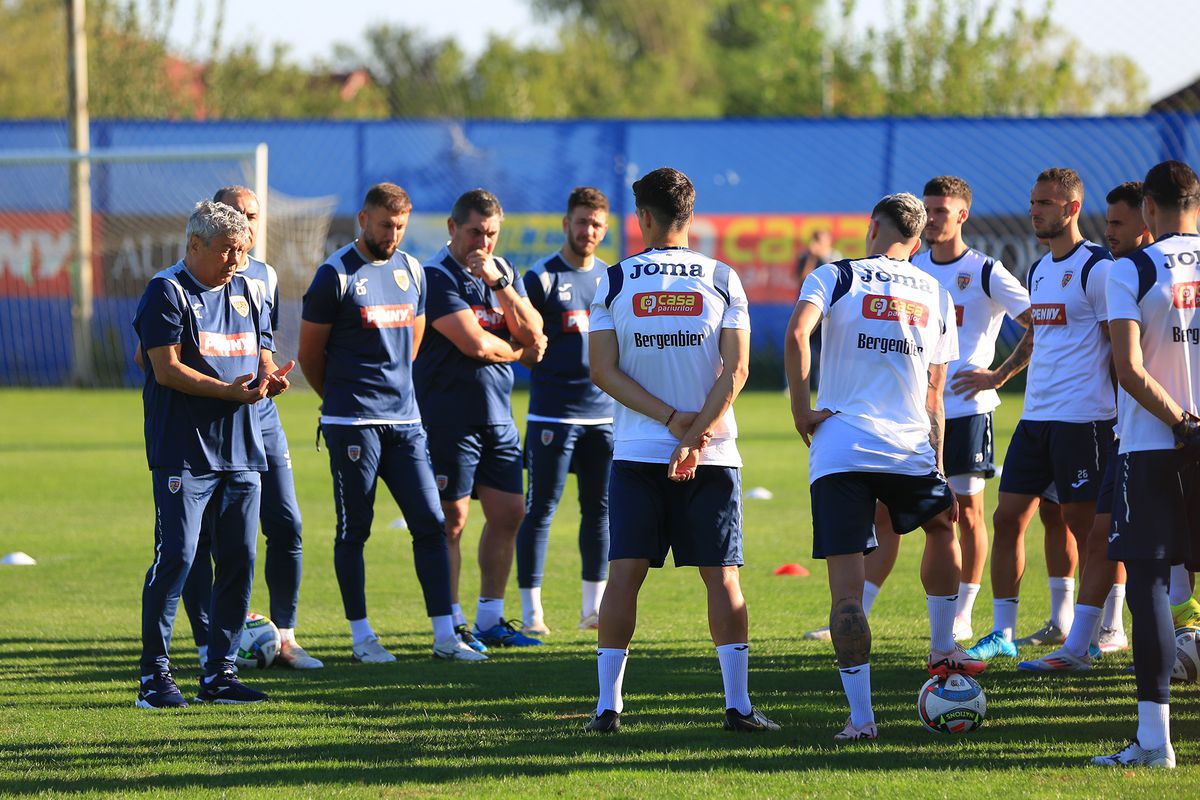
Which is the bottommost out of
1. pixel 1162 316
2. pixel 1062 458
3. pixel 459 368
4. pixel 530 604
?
pixel 530 604

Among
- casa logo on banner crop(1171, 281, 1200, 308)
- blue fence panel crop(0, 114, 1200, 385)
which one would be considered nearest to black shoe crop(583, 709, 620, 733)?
casa logo on banner crop(1171, 281, 1200, 308)

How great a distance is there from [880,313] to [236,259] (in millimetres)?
2822

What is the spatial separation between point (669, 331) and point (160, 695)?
9.25ft

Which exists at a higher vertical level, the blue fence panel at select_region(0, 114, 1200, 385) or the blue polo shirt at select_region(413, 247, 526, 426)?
the blue fence panel at select_region(0, 114, 1200, 385)

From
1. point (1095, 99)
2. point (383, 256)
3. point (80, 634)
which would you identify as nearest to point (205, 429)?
point (383, 256)

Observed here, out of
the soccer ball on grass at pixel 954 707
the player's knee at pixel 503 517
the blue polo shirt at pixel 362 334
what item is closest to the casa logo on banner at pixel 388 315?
the blue polo shirt at pixel 362 334

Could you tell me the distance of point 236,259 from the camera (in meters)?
6.55

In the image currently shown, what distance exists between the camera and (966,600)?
328 inches

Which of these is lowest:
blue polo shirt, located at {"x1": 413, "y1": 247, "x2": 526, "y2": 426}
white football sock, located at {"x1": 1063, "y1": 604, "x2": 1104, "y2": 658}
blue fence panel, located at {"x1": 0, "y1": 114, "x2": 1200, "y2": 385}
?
white football sock, located at {"x1": 1063, "y1": 604, "x2": 1104, "y2": 658}

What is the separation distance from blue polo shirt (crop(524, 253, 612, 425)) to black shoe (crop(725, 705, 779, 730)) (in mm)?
2767

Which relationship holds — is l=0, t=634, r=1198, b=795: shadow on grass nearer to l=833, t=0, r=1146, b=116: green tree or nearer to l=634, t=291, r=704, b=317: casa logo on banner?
l=634, t=291, r=704, b=317: casa logo on banner

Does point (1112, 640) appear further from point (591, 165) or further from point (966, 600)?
point (591, 165)

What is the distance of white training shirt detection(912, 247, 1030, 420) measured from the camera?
26.1ft

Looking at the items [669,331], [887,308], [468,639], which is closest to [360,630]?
[468,639]
